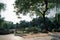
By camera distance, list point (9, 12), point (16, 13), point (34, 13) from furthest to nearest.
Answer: point (34, 13) < point (16, 13) < point (9, 12)

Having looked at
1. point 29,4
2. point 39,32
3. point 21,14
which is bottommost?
point 39,32

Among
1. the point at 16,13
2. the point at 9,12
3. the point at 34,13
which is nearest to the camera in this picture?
the point at 9,12

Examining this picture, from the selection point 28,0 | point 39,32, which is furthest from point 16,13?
point 39,32

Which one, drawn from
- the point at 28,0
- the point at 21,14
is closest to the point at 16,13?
the point at 21,14

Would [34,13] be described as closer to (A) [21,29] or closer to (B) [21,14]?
(B) [21,14]

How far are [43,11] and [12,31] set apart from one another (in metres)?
1.17

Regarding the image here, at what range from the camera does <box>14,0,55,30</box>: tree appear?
12.7ft

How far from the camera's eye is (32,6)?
3.93m

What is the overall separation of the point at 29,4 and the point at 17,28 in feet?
2.56

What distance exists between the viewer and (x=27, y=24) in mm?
3656

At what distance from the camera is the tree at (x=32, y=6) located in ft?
12.7

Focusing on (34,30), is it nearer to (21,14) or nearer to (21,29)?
(21,29)

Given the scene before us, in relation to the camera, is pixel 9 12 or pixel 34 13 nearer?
pixel 9 12

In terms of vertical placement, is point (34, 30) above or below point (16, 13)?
below
